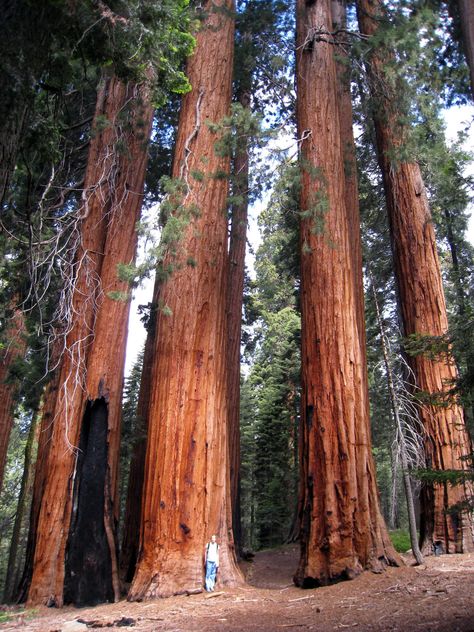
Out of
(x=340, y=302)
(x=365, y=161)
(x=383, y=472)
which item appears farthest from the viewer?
(x=383, y=472)

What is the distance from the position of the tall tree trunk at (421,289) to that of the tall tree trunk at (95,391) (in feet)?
15.3

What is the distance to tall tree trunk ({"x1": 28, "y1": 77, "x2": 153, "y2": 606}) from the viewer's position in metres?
7.16

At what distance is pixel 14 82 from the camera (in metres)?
3.62

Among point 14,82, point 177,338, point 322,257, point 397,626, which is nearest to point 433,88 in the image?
point 322,257

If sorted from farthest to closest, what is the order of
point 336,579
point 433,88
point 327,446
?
point 433,88 → point 327,446 → point 336,579

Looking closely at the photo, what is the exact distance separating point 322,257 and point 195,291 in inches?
75.7

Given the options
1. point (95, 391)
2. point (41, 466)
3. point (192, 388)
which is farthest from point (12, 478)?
point (192, 388)

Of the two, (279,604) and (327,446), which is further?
(327,446)

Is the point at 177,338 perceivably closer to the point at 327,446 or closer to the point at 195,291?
the point at 195,291

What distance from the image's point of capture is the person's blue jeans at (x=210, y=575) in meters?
5.87

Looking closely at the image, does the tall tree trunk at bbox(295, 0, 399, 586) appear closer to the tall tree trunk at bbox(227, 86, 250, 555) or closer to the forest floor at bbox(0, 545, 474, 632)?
the forest floor at bbox(0, 545, 474, 632)

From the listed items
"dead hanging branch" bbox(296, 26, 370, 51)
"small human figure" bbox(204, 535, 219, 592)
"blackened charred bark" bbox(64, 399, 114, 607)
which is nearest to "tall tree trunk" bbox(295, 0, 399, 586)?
"dead hanging branch" bbox(296, 26, 370, 51)

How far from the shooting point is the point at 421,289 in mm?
9883

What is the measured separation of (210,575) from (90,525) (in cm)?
225
